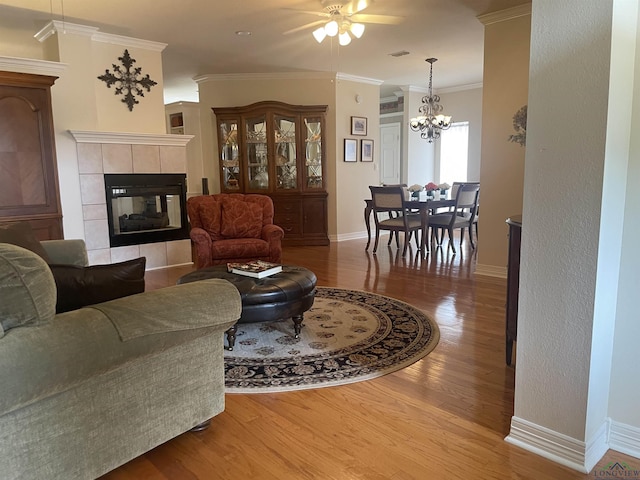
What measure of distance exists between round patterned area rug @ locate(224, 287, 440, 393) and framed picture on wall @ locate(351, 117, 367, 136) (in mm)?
4294

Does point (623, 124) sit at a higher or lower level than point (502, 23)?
lower

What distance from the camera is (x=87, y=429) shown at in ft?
4.95

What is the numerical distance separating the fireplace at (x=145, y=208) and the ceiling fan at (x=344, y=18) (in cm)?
253

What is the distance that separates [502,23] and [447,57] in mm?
1827

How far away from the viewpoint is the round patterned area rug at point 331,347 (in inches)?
97.7

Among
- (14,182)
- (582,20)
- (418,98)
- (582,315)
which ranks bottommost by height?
(582,315)

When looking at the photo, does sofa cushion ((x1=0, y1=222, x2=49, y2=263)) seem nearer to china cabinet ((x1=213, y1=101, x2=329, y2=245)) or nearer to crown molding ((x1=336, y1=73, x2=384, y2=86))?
china cabinet ((x1=213, y1=101, x2=329, y2=245))

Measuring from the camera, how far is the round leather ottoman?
271 centimetres

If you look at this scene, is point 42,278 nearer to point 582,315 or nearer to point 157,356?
point 157,356

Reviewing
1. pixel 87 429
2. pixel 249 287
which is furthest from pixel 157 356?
pixel 249 287

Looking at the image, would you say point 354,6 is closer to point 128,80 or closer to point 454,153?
point 128,80

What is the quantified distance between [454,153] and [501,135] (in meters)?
4.20

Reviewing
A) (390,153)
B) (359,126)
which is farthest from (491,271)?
(390,153)

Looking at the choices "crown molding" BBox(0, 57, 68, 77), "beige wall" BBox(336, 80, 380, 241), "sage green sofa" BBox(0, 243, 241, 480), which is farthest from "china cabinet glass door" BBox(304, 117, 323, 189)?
"sage green sofa" BBox(0, 243, 241, 480)
